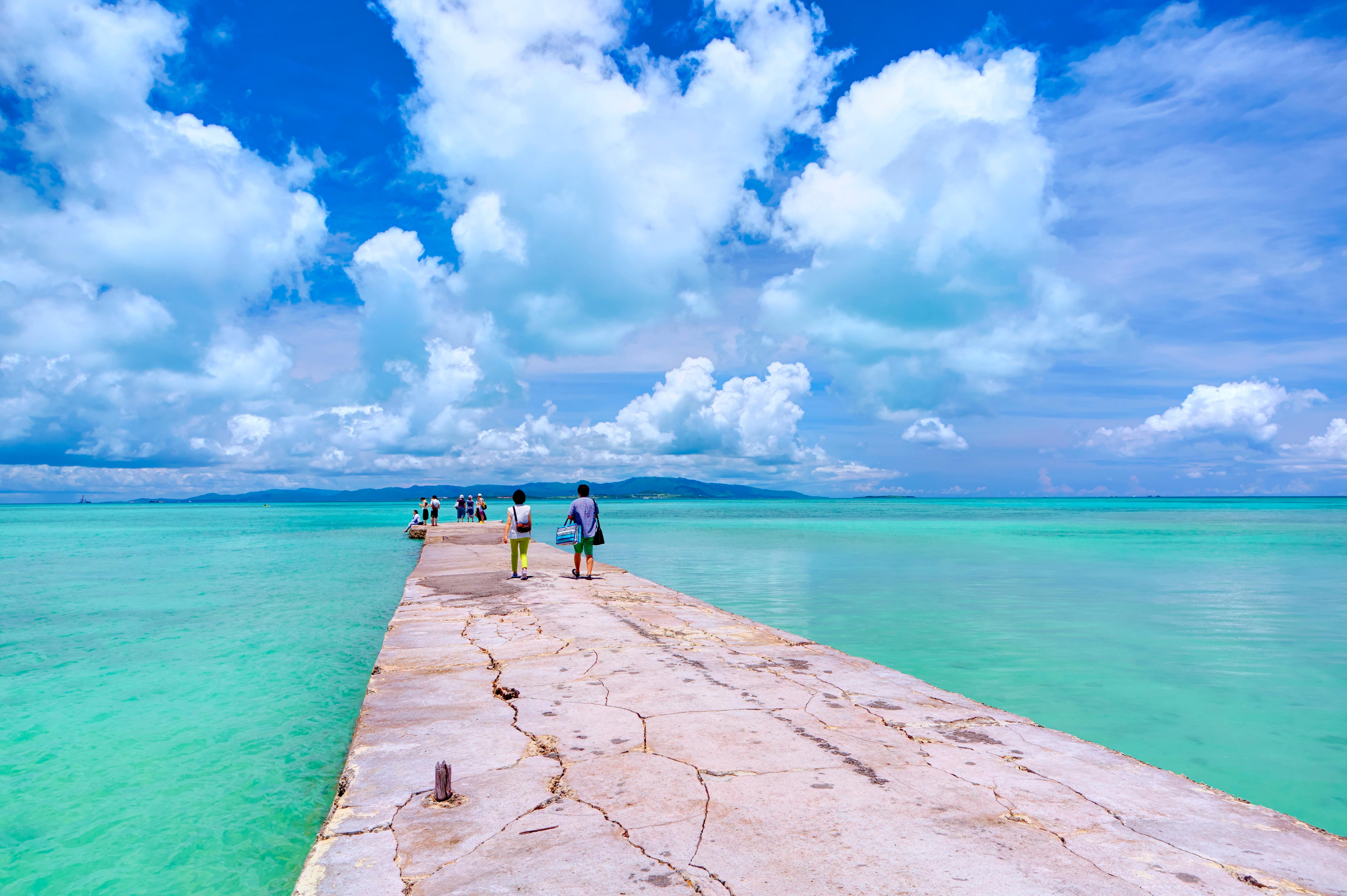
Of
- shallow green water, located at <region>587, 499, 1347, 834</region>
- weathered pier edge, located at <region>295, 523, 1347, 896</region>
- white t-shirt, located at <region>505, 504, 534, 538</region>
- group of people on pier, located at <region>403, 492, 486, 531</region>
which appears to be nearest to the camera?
weathered pier edge, located at <region>295, 523, 1347, 896</region>

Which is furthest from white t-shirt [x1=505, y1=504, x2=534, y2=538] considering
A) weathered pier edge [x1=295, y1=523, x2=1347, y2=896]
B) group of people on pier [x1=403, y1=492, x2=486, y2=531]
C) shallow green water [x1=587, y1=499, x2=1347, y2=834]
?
group of people on pier [x1=403, y1=492, x2=486, y2=531]

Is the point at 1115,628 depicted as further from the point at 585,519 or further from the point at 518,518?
the point at 518,518

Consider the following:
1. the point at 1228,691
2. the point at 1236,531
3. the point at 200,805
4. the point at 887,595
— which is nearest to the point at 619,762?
the point at 200,805

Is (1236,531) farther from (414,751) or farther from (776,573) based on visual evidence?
(414,751)

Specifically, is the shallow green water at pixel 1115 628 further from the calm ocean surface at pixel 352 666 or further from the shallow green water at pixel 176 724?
the shallow green water at pixel 176 724

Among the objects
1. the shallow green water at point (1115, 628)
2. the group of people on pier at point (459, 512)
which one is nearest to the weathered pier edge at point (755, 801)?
the shallow green water at point (1115, 628)

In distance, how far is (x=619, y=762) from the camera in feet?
12.2

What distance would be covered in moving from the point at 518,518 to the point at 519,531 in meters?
0.41

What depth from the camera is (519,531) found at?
12.2 m

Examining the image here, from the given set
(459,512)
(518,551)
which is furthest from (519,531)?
(459,512)

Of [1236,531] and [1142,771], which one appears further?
[1236,531]

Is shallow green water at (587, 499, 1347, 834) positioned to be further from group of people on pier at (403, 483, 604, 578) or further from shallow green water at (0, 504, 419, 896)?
shallow green water at (0, 504, 419, 896)

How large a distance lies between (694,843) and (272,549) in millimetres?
29938

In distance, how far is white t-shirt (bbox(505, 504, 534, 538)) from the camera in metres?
11.9
